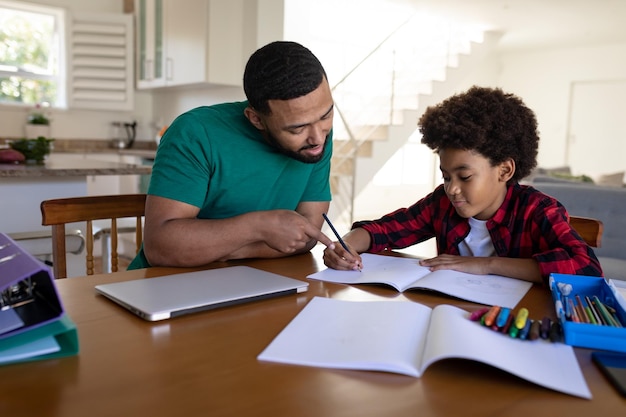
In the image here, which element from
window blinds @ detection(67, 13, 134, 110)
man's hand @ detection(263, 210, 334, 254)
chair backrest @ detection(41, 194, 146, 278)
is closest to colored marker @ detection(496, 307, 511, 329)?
man's hand @ detection(263, 210, 334, 254)

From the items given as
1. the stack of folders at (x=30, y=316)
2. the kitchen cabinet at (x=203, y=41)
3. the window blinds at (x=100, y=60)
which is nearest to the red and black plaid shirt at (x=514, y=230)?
the stack of folders at (x=30, y=316)

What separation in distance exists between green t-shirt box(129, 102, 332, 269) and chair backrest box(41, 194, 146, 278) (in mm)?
155

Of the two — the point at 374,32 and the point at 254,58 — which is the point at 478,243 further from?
the point at 374,32

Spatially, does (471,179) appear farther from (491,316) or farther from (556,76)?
(556,76)

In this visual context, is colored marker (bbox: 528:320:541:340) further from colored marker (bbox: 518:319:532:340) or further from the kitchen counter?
the kitchen counter

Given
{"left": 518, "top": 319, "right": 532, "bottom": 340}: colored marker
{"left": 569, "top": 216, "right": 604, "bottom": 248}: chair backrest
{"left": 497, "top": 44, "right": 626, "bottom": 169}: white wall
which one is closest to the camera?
{"left": 518, "top": 319, "right": 532, "bottom": 340}: colored marker

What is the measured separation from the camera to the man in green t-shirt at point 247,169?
116cm

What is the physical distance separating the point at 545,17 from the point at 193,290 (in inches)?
258

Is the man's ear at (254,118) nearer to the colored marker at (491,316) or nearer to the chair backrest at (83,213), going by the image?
the chair backrest at (83,213)

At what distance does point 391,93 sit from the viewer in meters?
6.10

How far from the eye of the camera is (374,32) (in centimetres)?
743

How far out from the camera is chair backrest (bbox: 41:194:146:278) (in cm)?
135

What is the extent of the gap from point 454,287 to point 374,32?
695 cm

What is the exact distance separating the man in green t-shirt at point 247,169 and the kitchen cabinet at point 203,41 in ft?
8.51
